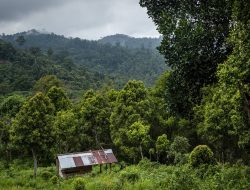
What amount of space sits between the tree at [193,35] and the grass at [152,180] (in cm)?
513

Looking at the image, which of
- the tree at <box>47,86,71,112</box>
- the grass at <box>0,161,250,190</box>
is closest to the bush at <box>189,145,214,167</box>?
the grass at <box>0,161,250,190</box>

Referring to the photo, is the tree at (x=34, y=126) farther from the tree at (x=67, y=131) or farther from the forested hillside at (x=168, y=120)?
the tree at (x=67, y=131)

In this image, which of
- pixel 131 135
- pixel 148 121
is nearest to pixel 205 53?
pixel 131 135

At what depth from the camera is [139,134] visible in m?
31.4

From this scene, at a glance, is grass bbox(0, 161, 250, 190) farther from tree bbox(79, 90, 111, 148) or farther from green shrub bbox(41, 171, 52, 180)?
tree bbox(79, 90, 111, 148)

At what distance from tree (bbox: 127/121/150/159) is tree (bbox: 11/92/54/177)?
23.2ft

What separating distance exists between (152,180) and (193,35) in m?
12.9

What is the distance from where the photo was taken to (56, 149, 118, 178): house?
93.0 ft

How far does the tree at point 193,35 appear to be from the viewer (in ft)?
31.4

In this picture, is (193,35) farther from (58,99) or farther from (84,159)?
(58,99)

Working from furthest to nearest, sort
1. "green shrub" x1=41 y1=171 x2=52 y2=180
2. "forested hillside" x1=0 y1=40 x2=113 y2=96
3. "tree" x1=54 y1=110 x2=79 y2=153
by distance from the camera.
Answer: "forested hillside" x1=0 y1=40 x2=113 y2=96, "tree" x1=54 y1=110 x2=79 y2=153, "green shrub" x1=41 y1=171 x2=52 y2=180

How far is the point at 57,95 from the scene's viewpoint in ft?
131

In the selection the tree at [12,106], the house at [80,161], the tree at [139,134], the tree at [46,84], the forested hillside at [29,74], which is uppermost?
the forested hillside at [29,74]

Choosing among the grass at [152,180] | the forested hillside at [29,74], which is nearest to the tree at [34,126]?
the grass at [152,180]
